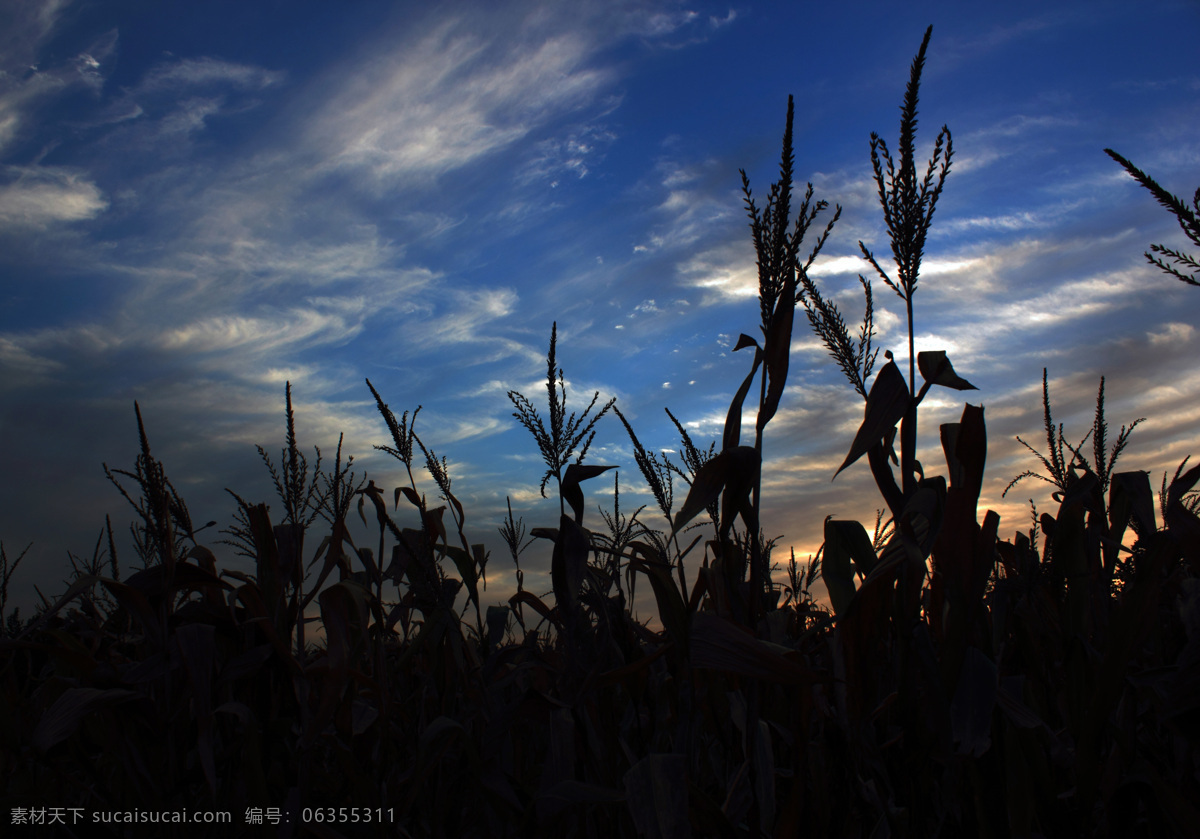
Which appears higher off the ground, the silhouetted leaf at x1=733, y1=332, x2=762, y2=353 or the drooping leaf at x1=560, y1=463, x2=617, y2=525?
the silhouetted leaf at x1=733, y1=332, x2=762, y2=353

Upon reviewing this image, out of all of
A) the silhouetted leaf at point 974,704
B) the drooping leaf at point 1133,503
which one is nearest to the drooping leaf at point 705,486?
the silhouetted leaf at point 974,704

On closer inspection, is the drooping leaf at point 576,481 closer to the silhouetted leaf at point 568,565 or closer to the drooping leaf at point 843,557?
the silhouetted leaf at point 568,565

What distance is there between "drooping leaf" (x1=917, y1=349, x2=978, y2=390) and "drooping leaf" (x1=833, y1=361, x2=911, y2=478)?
0.10 m

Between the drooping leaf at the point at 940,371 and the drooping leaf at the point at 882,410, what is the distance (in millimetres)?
98

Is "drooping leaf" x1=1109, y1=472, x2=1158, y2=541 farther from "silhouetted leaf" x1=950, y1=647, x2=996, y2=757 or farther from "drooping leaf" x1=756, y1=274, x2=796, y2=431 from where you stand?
"drooping leaf" x1=756, y1=274, x2=796, y2=431

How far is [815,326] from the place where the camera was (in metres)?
1.89

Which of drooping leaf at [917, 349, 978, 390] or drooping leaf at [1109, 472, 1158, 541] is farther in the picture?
drooping leaf at [1109, 472, 1158, 541]

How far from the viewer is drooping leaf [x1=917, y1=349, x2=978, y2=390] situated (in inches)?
62.6

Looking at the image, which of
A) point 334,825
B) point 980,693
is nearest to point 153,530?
point 334,825

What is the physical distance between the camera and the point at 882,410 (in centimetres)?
154

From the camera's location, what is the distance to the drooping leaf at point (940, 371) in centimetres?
159

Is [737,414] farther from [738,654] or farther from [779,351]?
[738,654]

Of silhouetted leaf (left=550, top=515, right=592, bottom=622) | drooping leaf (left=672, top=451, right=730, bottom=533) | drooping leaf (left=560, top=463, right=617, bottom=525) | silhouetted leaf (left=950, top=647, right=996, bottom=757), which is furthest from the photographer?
drooping leaf (left=560, top=463, right=617, bottom=525)

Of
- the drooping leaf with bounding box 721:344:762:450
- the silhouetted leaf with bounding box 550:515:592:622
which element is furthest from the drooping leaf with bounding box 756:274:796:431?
the silhouetted leaf with bounding box 550:515:592:622
